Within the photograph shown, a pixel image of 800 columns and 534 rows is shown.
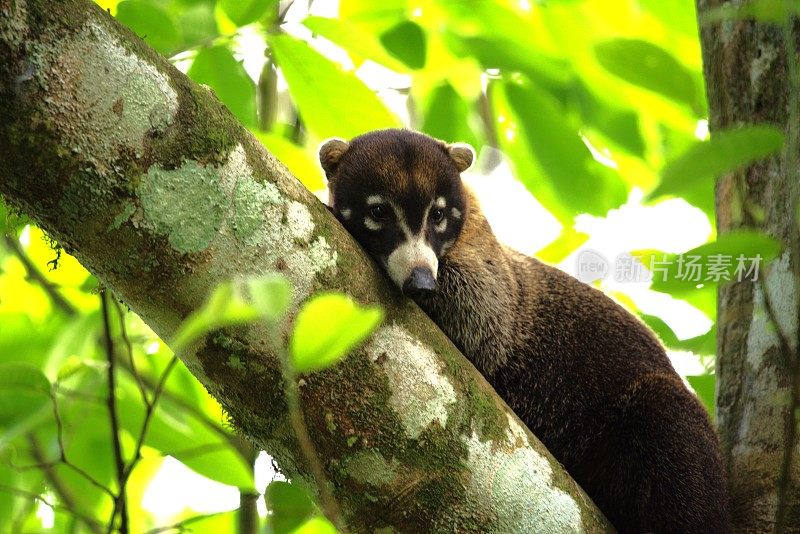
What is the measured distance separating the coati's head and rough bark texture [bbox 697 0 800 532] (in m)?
1.47

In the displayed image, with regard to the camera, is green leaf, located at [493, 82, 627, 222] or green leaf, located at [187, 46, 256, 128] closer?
green leaf, located at [187, 46, 256, 128]

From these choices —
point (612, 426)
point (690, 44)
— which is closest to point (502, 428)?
point (612, 426)

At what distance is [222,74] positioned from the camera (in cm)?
428

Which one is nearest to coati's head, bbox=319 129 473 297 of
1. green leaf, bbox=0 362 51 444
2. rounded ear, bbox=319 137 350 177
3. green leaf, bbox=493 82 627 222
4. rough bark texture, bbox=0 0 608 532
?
rounded ear, bbox=319 137 350 177

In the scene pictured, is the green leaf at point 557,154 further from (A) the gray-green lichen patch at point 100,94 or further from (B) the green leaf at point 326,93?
(A) the gray-green lichen patch at point 100,94

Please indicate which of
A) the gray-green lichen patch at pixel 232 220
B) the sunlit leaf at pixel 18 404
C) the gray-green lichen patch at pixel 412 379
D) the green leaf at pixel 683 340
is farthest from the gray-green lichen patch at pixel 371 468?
the green leaf at pixel 683 340

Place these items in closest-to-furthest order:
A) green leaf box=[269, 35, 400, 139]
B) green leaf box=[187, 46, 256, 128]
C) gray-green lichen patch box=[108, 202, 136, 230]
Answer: gray-green lichen patch box=[108, 202, 136, 230]
green leaf box=[269, 35, 400, 139]
green leaf box=[187, 46, 256, 128]

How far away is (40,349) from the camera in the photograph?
448 centimetres

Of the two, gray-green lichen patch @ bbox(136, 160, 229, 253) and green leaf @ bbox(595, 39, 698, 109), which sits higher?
gray-green lichen patch @ bbox(136, 160, 229, 253)

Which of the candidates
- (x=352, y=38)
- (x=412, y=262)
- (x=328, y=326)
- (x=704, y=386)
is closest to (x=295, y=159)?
(x=352, y=38)

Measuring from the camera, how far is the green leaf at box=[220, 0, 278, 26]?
12.4 feet

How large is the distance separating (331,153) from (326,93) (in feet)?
2.85

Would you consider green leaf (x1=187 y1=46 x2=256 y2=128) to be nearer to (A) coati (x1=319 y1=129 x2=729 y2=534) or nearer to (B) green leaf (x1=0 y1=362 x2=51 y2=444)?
(A) coati (x1=319 y1=129 x2=729 y2=534)

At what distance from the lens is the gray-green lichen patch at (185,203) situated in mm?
2775
